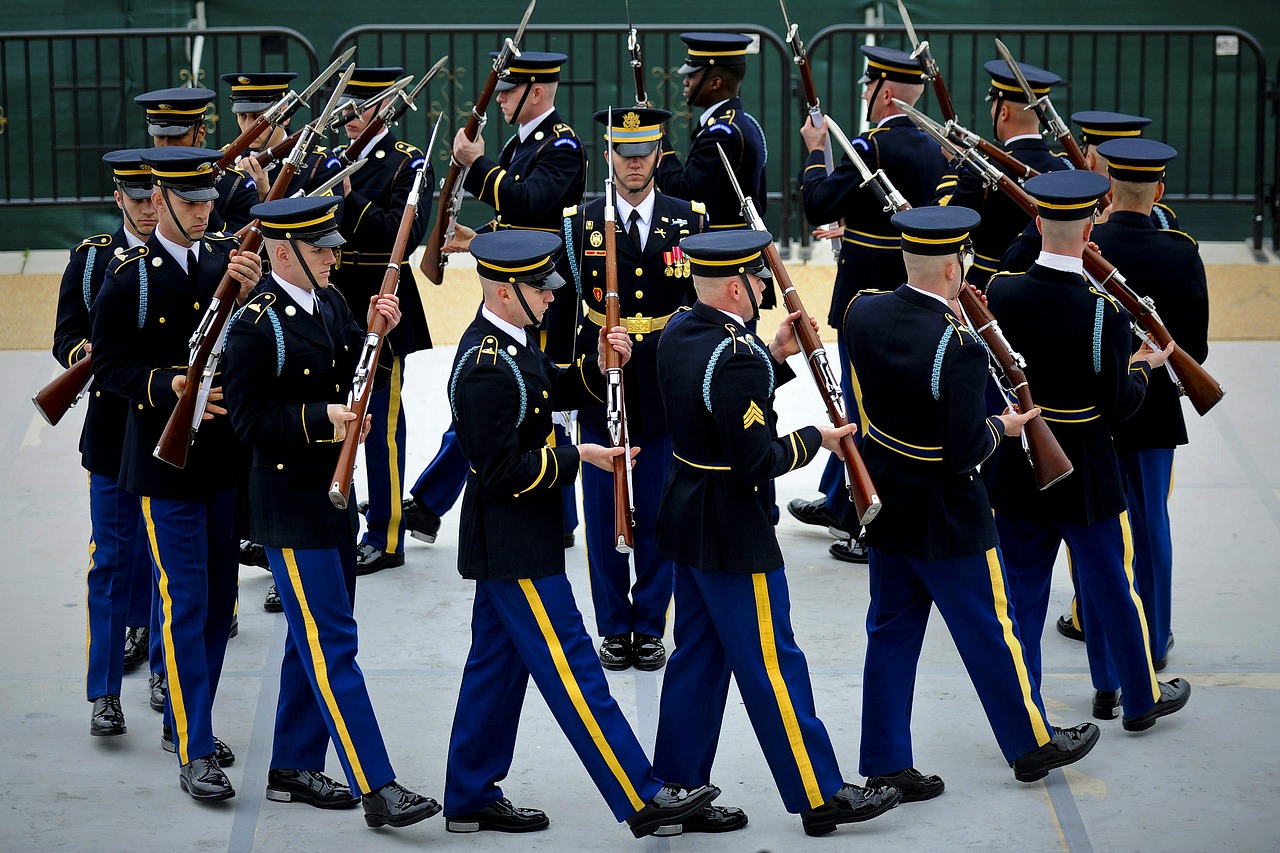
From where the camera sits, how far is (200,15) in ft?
37.8

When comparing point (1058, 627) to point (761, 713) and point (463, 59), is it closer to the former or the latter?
point (761, 713)

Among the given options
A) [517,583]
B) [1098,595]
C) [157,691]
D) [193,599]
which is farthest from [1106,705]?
[157,691]

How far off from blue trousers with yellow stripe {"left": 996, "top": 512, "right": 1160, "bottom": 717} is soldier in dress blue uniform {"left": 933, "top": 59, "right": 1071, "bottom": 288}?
1.53 m

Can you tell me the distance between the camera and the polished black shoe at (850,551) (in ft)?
24.1

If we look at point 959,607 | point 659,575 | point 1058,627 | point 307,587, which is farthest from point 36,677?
point 1058,627

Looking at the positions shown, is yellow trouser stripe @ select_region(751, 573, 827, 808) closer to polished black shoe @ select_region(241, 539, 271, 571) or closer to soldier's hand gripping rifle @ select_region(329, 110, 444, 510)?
soldier's hand gripping rifle @ select_region(329, 110, 444, 510)

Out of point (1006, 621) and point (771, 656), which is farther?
point (1006, 621)

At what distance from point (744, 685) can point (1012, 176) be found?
2.67 m

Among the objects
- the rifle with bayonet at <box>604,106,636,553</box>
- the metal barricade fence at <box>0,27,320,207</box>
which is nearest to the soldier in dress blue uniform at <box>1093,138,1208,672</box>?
the rifle with bayonet at <box>604,106,636,553</box>

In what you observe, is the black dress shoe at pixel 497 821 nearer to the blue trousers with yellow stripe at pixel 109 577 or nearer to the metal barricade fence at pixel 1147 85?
the blue trousers with yellow stripe at pixel 109 577

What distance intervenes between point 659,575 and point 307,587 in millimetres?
1601

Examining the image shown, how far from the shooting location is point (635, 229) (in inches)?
245

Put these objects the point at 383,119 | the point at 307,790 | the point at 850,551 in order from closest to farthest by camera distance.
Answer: the point at 307,790
the point at 383,119
the point at 850,551

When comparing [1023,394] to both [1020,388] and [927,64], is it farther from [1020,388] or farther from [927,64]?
[927,64]
